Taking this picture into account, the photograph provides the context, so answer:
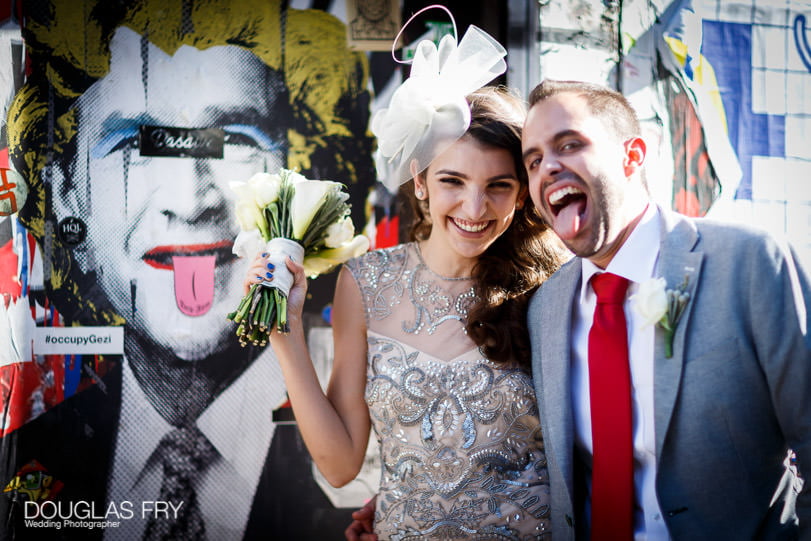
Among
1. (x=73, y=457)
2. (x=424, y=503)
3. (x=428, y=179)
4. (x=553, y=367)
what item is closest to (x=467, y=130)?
(x=428, y=179)

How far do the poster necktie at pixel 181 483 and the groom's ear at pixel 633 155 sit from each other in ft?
8.10

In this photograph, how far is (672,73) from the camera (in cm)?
329

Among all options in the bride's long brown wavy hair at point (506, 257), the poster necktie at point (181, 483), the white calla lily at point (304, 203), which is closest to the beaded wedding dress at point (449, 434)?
the bride's long brown wavy hair at point (506, 257)

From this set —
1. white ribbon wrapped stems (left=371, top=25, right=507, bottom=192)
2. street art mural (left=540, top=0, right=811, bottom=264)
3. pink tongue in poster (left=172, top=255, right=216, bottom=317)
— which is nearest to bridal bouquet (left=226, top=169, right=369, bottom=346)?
white ribbon wrapped stems (left=371, top=25, right=507, bottom=192)

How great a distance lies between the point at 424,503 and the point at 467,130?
1.43 metres

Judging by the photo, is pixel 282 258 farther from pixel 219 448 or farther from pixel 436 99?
pixel 219 448

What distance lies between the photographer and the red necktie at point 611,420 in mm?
1852

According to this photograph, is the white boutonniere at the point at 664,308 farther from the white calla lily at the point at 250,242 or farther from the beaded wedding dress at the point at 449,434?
the white calla lily at the point at 250,242

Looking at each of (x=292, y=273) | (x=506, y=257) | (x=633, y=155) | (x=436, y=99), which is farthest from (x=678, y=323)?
(x=292, y=273)

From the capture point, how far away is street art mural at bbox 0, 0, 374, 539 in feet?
9.73

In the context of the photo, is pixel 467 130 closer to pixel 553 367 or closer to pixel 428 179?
pixel 428 179

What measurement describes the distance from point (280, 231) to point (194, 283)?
44.3 inches

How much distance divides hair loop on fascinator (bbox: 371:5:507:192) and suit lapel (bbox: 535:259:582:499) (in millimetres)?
724

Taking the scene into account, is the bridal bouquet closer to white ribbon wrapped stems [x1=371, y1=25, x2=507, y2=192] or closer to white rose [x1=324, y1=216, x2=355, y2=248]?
white rose [x1=324, y1=216, x2=355, y2=248]
